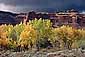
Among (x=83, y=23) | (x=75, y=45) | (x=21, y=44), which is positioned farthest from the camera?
(x=83, y=23)

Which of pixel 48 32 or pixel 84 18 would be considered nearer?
pixel 48 32

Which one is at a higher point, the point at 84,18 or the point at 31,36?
the point at 31,36

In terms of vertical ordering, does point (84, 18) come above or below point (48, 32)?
below

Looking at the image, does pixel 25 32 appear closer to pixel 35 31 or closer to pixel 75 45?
pixel 35 31

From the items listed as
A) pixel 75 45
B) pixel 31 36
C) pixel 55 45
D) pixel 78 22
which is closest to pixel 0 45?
pixel 31 36

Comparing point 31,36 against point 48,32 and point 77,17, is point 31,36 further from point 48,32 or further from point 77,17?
Result: point 77,17

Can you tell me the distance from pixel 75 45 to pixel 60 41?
20.0 ft

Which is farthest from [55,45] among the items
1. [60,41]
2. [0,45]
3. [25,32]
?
[0,45]

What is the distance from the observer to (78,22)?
14888 centimetres

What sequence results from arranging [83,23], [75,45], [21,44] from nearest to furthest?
[75,45] < [21,44] < [83,23]

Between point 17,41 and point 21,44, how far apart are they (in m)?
3.29

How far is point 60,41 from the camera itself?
230 feet

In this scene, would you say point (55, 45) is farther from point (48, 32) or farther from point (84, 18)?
point (84, 18)

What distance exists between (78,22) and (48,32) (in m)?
76.6
